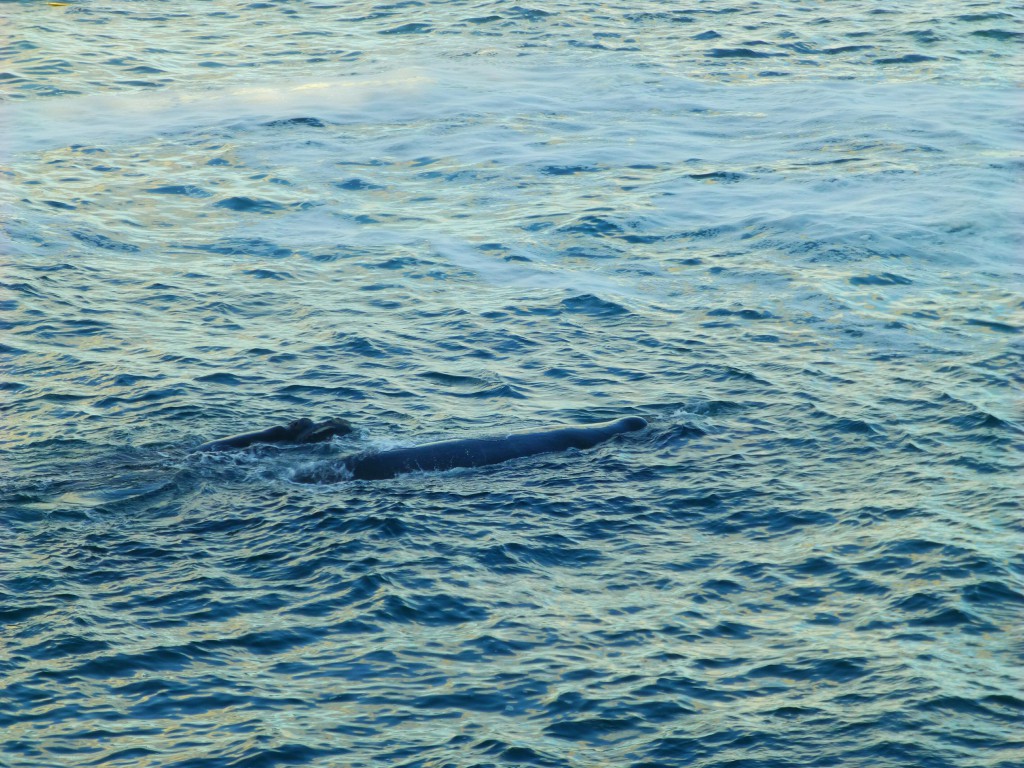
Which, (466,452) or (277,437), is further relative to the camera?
(277,437)

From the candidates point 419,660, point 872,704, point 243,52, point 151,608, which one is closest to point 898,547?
point 872,704

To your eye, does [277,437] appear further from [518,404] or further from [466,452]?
[518,404]

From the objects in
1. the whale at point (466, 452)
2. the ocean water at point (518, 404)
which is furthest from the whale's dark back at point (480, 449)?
the ocean water at point (518, 404)

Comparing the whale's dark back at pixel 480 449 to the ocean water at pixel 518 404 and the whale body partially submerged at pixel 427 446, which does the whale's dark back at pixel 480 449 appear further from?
the ocean water at pixel 518 404

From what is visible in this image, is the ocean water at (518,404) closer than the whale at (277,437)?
Yes

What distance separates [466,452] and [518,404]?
1999 millimetres

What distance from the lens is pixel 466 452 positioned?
50.5ft

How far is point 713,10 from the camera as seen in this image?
37969 mm

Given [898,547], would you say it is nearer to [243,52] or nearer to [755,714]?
[755,714]

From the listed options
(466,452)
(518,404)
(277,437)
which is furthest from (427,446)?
(518,404)

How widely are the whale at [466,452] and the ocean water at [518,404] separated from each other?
0.86ft

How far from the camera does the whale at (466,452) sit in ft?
49.3

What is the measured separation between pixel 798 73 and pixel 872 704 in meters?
24.1

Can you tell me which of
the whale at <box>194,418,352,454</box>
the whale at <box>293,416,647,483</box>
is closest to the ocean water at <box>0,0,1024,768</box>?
the whale at <box>194,418,352,454</box>
